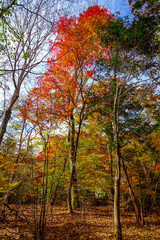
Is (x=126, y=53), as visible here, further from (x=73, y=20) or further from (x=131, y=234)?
(x=131, y=234)

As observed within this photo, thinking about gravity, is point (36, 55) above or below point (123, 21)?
below

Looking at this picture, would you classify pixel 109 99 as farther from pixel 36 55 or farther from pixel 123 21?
pixel 36 55

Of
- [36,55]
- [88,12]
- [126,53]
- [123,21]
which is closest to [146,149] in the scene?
[126,53]

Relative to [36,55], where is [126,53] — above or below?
above

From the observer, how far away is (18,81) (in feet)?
16.0

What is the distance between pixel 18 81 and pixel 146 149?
241 inches

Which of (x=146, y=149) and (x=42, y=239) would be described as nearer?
(x=42, y=239)

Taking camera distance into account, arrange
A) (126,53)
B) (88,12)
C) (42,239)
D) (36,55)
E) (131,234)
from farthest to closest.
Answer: (88,12)
(126,53)
(131,234)
(36,55)
(42,239)

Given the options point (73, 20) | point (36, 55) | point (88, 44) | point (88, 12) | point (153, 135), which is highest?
point (88, 12)

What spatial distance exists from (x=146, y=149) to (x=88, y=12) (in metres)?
8.15

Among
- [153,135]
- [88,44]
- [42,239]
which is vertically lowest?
[42,239]

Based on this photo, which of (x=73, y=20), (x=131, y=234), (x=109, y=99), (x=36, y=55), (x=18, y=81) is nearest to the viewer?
(x=36, y=55)

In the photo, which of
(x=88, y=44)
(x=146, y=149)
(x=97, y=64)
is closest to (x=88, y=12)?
(x=88, y=44)

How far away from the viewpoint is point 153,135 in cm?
601
